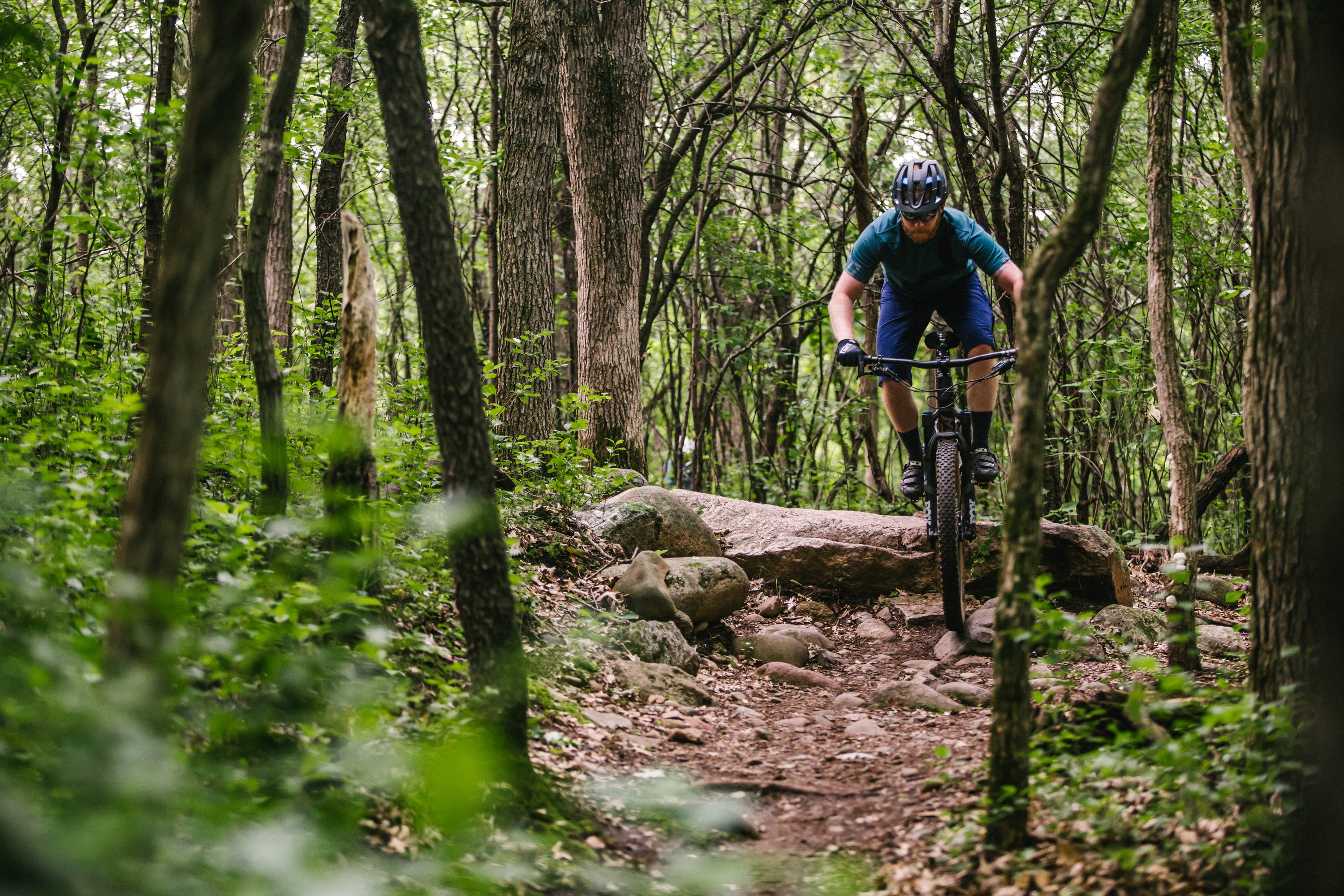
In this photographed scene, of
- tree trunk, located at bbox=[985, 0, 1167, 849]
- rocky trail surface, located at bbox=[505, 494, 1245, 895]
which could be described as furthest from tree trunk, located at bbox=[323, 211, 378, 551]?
tree trunk, located at bbox=[985, 0, 1167, 849]

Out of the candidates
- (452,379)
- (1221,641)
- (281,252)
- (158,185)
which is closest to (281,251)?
(281,252)

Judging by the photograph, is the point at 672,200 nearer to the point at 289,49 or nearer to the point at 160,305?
the point at 289,49

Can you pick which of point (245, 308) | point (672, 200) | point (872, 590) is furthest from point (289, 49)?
point (672, 200)

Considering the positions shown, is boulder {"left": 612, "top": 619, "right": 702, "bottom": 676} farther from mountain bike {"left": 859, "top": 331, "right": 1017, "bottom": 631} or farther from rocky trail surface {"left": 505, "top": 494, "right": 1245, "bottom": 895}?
mountain bike {"left": 859, "top": 331, "right": 1017, "bottom": 631}

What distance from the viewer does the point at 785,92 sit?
39.9ft

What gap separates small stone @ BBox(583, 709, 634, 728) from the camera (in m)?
3.91

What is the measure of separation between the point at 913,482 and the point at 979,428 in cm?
56

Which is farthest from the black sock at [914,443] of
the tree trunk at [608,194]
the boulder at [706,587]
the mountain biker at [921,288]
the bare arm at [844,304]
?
the tree trunk at [608,194]

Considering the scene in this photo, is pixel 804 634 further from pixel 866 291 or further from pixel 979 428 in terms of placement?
pixel 866 291

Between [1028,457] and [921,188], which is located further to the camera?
[921,188]

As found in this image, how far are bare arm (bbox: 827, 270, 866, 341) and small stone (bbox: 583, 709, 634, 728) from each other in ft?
8.39

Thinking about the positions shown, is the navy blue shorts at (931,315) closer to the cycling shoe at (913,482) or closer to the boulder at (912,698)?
the cycling shoe at (913,482)

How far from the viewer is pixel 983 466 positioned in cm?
557

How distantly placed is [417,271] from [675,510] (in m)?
4.07
